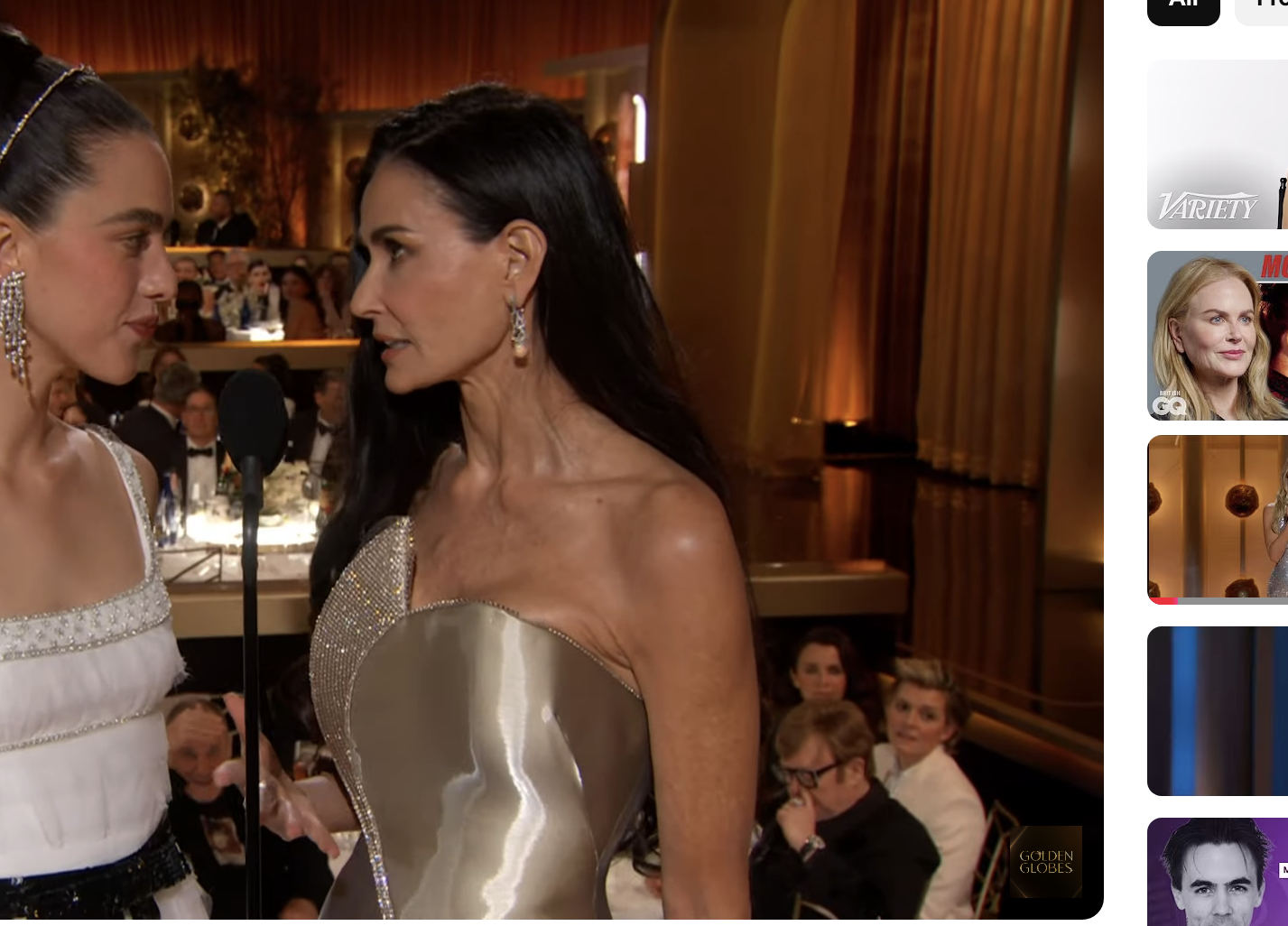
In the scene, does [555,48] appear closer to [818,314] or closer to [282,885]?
[818,314]

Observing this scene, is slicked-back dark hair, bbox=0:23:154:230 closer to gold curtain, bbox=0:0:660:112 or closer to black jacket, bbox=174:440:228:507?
black jacket, bbox=174:440:228:507

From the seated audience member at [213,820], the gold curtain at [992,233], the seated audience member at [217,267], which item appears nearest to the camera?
the seated audience member at [213,820]

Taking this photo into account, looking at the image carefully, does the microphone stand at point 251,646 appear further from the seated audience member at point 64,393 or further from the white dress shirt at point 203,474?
the white dress shirt at point 203,474

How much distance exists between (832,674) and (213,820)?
1.48 meters

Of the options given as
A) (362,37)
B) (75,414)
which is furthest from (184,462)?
(362,37)

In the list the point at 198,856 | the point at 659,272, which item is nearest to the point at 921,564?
the point at 659,272

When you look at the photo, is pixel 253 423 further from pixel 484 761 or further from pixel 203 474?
pixel 203 474

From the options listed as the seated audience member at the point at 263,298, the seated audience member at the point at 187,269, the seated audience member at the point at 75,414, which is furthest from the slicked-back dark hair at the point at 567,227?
the seated audience member at the point at 187,269

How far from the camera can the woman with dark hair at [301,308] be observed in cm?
454

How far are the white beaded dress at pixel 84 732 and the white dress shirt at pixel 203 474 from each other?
210 cm

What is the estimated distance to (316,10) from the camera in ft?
19.1

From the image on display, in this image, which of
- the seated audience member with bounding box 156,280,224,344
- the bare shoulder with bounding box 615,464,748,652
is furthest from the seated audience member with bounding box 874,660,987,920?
the seated audience member with bounding box 156,280,224,344

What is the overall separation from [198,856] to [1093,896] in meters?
1.31

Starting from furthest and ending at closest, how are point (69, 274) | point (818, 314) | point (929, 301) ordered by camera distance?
point (929, 301) → point (818, 314) → point (69, 274)
